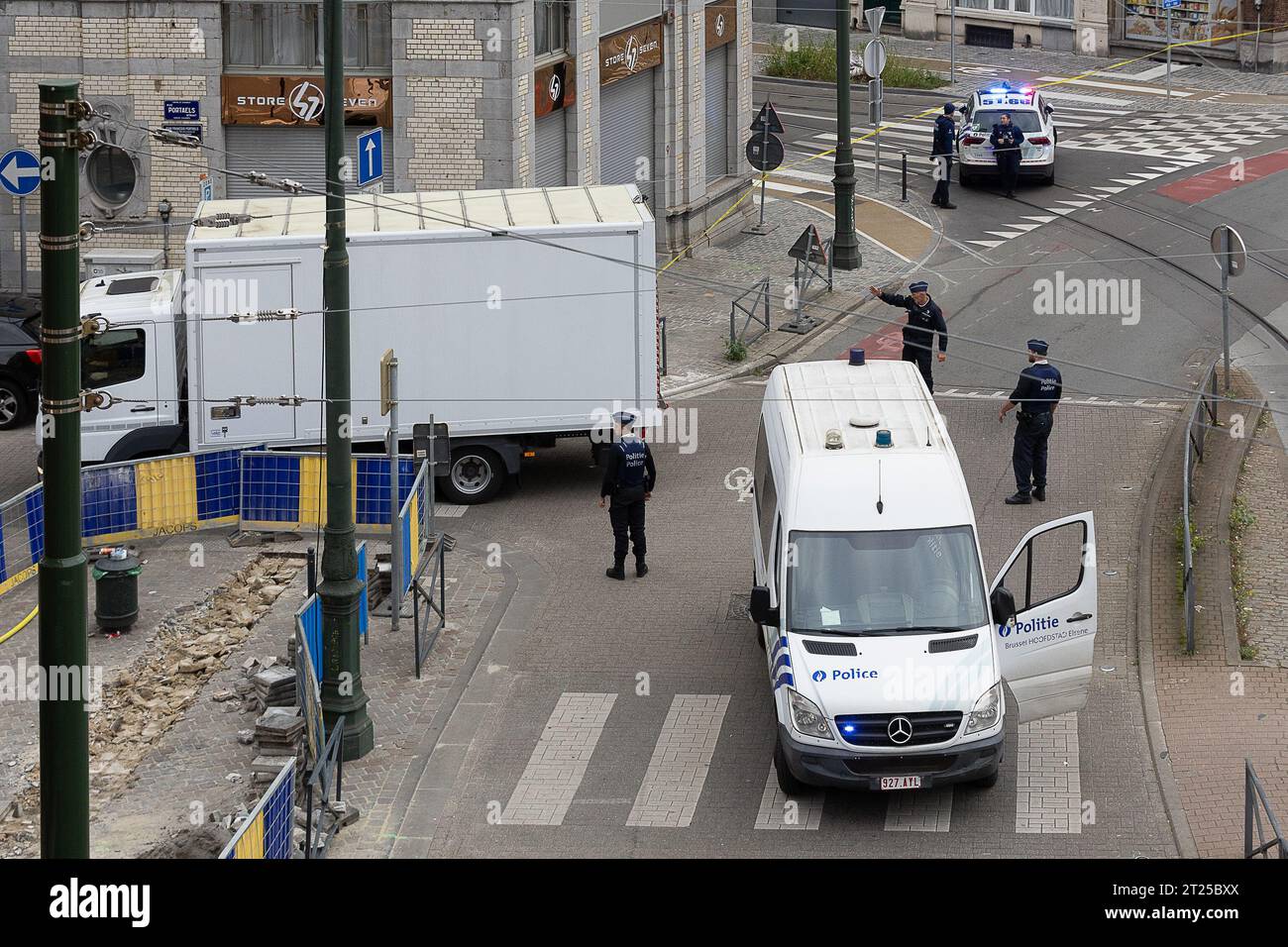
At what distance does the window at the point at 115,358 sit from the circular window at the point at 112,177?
7.66 metres

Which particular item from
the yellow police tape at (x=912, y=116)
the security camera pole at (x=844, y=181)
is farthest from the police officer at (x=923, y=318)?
the yellow police tape at (x=912, y=116)

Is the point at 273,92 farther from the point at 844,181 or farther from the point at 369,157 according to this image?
the point at 844,181

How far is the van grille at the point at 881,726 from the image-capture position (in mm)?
13289

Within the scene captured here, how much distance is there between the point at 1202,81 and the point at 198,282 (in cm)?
3037

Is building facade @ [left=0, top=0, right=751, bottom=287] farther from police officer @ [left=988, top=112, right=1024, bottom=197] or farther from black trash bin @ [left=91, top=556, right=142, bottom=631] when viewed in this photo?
black trash bin @ [left=91, top=556, right=142, bottom=631]

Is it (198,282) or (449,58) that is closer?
(198,282)

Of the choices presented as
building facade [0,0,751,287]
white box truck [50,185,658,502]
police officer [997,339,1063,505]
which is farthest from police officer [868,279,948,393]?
building facade [0,0,751,287]

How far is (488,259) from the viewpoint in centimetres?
1997

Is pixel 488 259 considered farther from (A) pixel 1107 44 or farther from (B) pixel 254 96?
(A) pixel 1107 44

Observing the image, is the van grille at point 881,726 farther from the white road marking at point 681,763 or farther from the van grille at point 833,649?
the white road marking at point 681,763

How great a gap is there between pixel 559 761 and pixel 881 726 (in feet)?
9.52

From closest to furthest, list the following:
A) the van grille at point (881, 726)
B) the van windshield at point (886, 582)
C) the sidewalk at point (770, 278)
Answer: the van grille at point (881, 726) → the van windshield at point (886, 582) → the sidewalk at point (770, 278)
